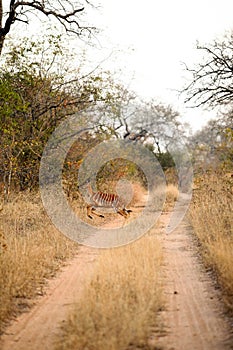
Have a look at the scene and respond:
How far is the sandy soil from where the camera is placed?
496 cm

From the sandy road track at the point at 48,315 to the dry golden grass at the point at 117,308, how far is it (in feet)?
0.61

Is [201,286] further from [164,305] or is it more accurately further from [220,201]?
[220,201]

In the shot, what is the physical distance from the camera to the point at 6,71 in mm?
14844

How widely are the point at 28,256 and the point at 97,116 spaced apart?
9.43m

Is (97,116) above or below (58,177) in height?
above

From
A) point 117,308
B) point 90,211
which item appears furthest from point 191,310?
point 90,211

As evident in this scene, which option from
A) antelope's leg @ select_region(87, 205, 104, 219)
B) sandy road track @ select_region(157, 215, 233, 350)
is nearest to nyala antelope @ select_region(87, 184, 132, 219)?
antelope's leg @ select_region(87, 205, 104, 219)

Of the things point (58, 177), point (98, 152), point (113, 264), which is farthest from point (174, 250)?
point (98, 152)

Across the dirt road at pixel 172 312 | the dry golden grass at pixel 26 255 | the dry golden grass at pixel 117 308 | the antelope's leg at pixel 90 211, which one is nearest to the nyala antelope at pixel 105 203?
the antelope's leg at pixel 90 211

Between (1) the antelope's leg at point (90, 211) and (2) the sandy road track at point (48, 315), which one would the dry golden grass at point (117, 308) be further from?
(1) the antelope's leg at point (90, 211)

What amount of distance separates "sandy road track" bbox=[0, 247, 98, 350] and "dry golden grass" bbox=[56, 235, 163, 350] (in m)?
0.19

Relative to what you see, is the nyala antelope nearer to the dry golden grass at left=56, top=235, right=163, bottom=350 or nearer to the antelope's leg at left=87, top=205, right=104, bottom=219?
the antelope's leg at left=87, top=205, right=104, bottom=219

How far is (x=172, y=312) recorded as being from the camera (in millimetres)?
5883

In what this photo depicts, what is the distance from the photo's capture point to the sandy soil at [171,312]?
4.96 metres
